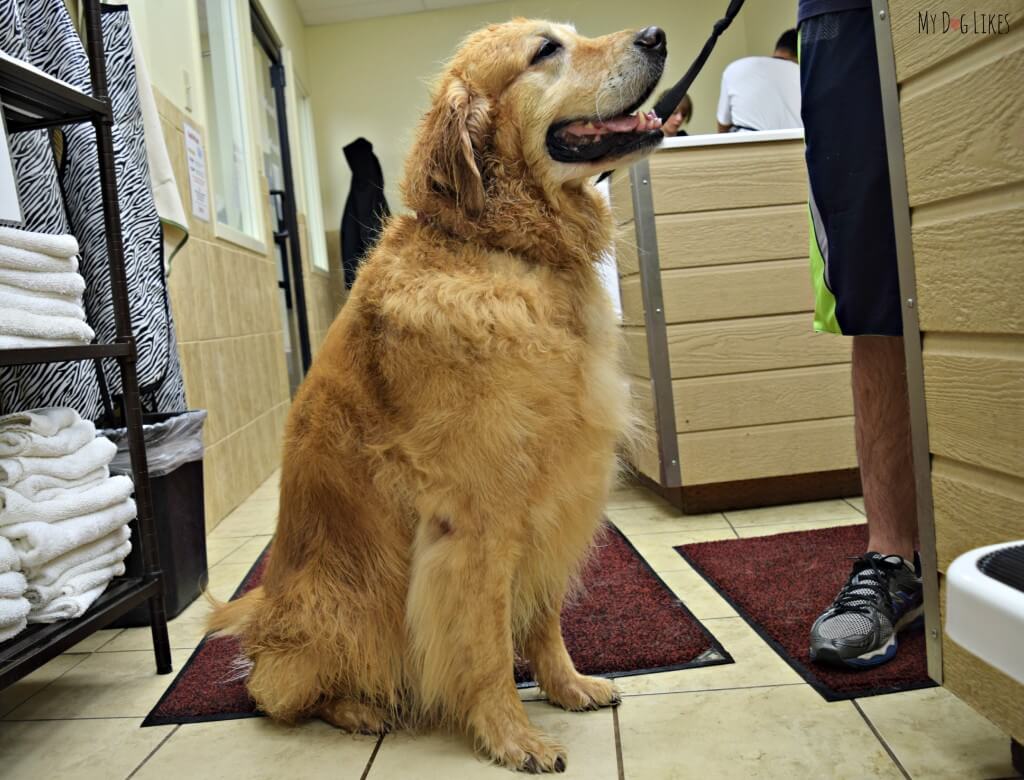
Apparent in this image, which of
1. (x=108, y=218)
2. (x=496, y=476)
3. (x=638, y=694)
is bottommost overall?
(x=638, y=694)

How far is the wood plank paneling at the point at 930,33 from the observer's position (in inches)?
37.8

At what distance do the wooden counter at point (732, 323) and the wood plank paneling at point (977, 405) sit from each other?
1.57 meters

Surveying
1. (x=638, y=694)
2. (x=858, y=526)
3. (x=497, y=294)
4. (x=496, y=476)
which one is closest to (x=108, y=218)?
(x=497, y=294)

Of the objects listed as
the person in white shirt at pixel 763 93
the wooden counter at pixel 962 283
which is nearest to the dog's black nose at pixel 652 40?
the wooden counter at pixel 962 283

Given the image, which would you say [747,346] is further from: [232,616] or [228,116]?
[228,116]

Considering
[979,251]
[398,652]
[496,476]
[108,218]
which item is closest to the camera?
[979,251]

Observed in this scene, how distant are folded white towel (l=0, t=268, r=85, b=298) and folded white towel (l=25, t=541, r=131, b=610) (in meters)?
0.52

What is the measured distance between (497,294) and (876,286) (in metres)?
0.74

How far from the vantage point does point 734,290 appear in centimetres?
271

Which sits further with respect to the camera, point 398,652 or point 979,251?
point 398,652

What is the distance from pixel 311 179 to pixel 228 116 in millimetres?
2797

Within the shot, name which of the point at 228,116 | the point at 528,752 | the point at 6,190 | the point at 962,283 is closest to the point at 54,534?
the point at 6,190

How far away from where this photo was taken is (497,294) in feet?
4.39

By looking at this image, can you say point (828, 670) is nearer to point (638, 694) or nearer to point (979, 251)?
point (638, 694)
